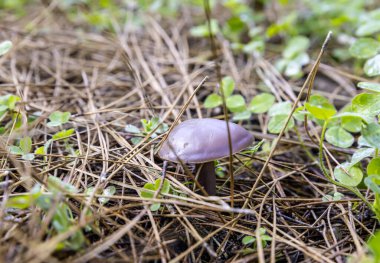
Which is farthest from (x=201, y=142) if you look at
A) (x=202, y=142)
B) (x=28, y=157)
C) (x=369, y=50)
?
(x=369, y=50)

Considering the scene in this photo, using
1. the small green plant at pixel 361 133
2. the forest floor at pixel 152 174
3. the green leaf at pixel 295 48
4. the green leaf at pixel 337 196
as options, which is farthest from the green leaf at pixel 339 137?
the green leaf at pixel 295 48

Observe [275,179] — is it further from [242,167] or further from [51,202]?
[51,202]

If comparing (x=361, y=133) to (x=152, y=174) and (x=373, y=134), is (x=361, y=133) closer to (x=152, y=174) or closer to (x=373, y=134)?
(x=373, y=134)

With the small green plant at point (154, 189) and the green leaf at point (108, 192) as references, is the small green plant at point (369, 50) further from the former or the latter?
the green leaf at point (108, 192)

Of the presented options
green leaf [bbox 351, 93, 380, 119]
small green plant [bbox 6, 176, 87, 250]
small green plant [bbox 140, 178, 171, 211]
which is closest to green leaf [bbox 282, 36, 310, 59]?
green leaf [bbox 351, 93, 380, 119]

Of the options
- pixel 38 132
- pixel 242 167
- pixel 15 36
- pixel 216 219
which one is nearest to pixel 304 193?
pixel 242 167

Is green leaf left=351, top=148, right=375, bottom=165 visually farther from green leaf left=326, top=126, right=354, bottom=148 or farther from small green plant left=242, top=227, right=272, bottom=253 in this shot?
small green plant left=242, top=227, right=272, bottom=253
